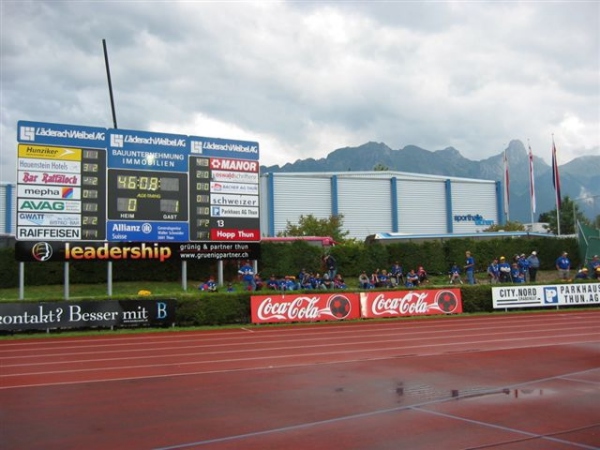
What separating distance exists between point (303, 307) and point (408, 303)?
14.7 ft

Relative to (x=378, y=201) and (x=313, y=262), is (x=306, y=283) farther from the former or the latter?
(x=378, y=201)

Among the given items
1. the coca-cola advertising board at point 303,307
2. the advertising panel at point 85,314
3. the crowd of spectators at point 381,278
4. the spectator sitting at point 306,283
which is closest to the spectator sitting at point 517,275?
the crowd of spectators at point 381,278

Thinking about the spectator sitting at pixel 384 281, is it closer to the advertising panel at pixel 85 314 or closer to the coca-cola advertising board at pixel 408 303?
the coca-cola advertising board at pixel 408 303

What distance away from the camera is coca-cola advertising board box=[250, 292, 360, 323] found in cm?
2198

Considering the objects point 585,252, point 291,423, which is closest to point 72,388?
point 291,423

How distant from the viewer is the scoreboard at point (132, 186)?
71.1 feet

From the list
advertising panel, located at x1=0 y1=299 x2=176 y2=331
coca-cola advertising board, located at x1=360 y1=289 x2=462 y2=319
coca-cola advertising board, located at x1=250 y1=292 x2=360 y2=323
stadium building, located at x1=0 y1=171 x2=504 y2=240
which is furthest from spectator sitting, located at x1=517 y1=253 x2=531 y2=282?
stadium building, located at x1=0 y1=171 x2=504 y2=240

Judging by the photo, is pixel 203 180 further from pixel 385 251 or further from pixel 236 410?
pixel 236 410

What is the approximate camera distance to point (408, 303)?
23.8 m

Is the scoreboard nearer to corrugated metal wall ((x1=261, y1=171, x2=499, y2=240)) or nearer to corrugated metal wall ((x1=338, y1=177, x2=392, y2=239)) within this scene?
corrugated metal wall ((x1=261, y1=171, x2=499, y2=240))

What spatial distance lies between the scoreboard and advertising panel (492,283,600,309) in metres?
11.1

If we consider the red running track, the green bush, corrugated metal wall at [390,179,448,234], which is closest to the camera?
the red running track

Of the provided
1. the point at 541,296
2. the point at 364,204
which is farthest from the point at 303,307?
the point at 364,204

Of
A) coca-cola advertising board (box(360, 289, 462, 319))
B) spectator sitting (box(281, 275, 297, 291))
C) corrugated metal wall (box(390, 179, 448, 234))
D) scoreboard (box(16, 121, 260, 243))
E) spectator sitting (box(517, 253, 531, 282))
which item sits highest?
corrugated metal wall (box(390, 179, 448, 234))
